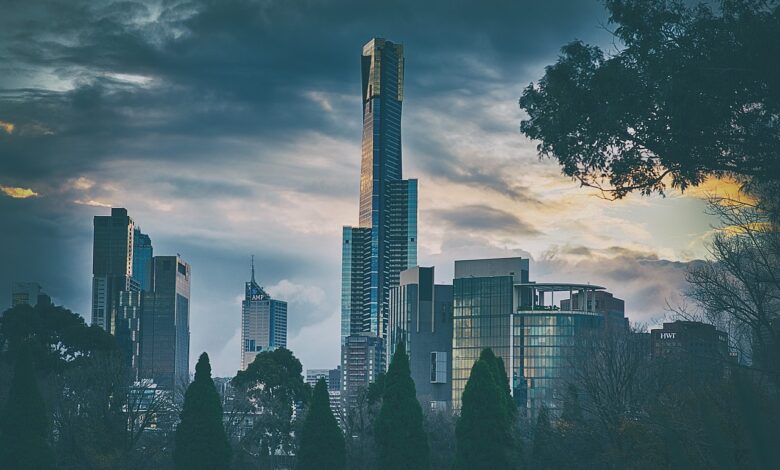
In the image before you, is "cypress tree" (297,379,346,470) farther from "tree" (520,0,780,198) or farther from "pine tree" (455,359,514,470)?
"tree" (520,0,780,198)

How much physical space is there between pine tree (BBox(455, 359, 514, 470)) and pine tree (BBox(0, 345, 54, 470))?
22832mm

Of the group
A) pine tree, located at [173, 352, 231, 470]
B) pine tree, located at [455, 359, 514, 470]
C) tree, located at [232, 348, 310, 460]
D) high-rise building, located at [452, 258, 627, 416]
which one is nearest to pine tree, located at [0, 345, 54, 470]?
pine tree, located at [173, 352, 231, 470]

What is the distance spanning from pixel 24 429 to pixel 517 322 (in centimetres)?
13858

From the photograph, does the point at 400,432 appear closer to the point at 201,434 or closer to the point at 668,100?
the point at 201,434

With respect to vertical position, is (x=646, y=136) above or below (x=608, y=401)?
above

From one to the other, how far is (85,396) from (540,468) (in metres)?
29.3

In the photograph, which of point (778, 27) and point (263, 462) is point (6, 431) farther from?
point (778, 27)

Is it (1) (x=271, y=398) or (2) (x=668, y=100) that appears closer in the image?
(2) (x=668, y=100)

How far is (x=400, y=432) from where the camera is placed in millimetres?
65625

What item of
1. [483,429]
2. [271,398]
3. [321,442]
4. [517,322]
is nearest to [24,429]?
[321,442]

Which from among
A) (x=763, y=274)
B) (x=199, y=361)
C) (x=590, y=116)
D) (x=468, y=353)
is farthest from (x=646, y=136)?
(x=468, y=353)

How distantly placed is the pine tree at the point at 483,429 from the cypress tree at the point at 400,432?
3.17m

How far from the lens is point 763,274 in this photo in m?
36.1

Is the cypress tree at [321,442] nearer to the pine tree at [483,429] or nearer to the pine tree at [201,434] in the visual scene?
the pine tree at [201,434]
